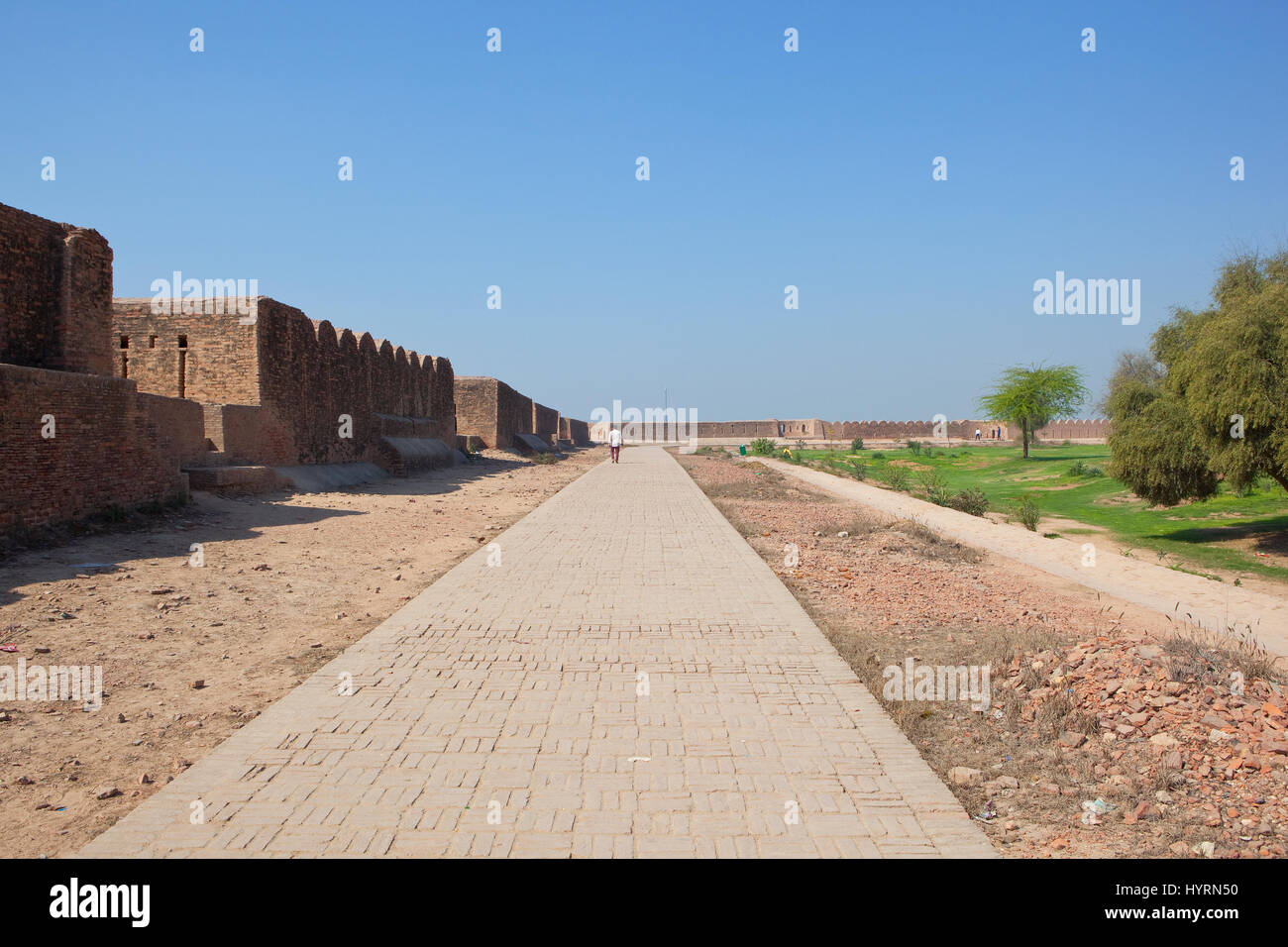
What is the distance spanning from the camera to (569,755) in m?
4.20

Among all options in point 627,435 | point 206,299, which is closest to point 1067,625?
point 206,299

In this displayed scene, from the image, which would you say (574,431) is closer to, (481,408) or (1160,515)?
(481,408)

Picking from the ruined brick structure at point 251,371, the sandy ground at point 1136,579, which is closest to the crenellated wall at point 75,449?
the ruined brick structure at point 251,371

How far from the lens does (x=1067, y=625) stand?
790cm

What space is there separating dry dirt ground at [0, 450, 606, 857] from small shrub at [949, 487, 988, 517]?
41.7 feet

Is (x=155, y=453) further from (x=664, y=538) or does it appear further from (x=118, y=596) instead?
(x=664, y=538)

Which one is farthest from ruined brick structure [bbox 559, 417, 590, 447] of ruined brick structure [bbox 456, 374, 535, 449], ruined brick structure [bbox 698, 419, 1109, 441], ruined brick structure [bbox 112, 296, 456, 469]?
ruined brick structure [bbox 112, 296, 456, 469]

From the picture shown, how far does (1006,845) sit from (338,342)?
23051 mm

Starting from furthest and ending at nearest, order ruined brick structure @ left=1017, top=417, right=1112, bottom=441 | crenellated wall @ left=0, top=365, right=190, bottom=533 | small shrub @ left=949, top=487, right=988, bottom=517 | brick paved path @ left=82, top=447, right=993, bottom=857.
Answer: ruined brick structure @ left=1017, top=417, right=1112, bottom=441, small shrub @ left=949, top=487, right=988, bottom=517, crenellated wall @ left=0, top=365, right=190, bottom=533, brick paved path @ left=82, top=447, right=993, bottom=857

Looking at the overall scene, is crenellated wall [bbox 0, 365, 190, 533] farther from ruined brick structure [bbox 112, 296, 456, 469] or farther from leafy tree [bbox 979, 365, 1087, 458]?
leafy tree [bbox 979, 365, 1087, 458]

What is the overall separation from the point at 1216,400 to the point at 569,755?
54.3 ft

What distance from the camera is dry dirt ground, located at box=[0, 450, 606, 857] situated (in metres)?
4.20

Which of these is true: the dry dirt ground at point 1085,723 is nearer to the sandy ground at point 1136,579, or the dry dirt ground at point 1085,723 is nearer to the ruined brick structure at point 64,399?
the sandy ground at point 1136,579

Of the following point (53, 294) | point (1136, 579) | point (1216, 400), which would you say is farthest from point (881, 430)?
point (53, 294)
